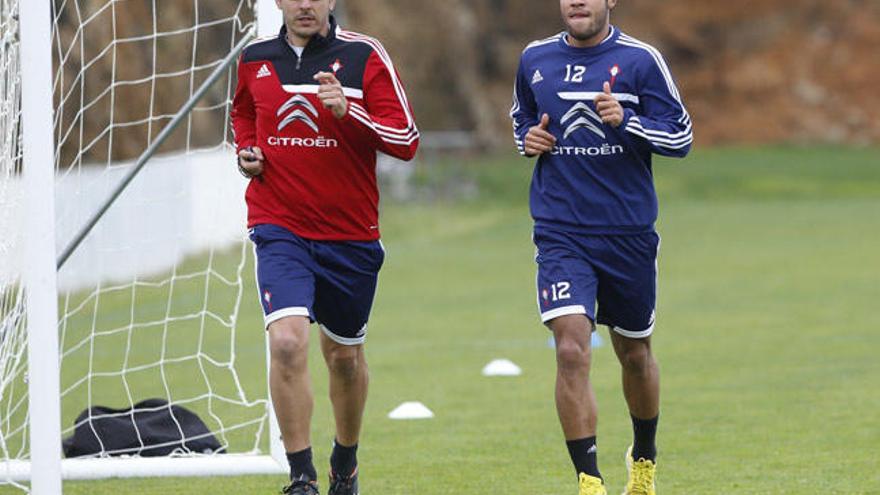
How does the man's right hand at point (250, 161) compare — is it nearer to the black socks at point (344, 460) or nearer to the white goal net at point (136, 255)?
the white goal net at point (136, 255)

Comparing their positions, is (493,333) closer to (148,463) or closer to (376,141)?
(148,463)

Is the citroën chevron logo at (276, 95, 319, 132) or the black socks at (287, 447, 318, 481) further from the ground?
the citroën chevron logo at (276, 95, 319, 132)

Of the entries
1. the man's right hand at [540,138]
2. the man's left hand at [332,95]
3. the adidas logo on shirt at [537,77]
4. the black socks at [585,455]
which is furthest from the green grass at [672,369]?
the man's left hand at [332,95]

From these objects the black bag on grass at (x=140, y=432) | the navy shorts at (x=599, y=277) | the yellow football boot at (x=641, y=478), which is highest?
the navy shorts at (x=599, y=277)

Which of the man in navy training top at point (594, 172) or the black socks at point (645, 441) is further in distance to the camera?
the black socks at point (645, 441)

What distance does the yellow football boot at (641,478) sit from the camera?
6973mm

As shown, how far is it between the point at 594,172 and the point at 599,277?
0.42 meters

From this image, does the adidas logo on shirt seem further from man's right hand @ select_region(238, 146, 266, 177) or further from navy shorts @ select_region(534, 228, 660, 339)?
man's right hand @ select_region(238, 146, 266, 177)

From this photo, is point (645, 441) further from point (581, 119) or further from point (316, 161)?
point (316, 161)

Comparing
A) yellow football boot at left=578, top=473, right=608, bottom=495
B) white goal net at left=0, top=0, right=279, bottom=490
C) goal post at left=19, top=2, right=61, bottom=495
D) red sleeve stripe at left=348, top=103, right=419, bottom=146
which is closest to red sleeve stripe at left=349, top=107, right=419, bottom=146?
red sleeve stripe at left=348, top=103, right=419, bottom=146

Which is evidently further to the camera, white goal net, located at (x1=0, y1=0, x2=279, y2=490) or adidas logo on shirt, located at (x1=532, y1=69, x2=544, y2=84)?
white goal net, located at (x1=0, y1=0, x2=279, y2=490)

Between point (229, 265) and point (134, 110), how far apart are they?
2.26 meters

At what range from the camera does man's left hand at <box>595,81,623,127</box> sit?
656 centimetres

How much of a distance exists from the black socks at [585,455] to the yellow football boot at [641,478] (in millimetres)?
484
